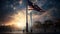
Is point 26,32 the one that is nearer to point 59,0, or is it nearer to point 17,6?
point 17,6

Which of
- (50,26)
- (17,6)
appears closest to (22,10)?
(17,6)

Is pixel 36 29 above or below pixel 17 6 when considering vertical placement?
below

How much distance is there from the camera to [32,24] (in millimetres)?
9656

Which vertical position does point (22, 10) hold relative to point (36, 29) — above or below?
above

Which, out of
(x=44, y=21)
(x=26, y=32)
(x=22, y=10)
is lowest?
(x=26, y=32)

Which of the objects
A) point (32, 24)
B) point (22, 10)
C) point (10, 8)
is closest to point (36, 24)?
point (32, 24)

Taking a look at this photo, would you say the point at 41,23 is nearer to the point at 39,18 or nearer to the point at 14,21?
the point at 39,18

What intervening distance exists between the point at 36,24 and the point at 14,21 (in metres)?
1.26

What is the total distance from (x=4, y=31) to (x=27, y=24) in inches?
53.1

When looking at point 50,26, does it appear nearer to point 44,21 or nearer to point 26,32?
point 44,21

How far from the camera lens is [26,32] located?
31.1 feet

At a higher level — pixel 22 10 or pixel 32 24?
pixel 22 10

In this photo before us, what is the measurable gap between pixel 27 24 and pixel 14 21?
2.49ft

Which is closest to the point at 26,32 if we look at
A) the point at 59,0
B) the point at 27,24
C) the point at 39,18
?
the point at 27,24
